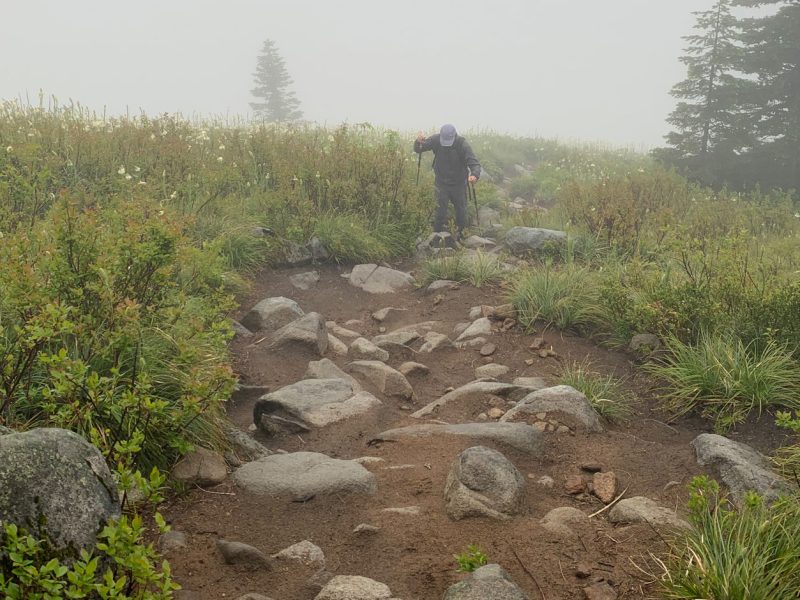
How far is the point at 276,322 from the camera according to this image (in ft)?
26.4

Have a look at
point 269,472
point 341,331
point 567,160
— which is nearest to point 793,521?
point 269,472

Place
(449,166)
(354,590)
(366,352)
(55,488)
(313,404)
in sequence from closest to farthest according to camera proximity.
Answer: (55,488)
(354,590)
(313,404)
(366,352)
(449,166)

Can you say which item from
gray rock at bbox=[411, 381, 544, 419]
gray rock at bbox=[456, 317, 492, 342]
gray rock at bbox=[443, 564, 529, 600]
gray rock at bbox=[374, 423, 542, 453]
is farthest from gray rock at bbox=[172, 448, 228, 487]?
gray rock at bbox=[456, 317, 492, 342]

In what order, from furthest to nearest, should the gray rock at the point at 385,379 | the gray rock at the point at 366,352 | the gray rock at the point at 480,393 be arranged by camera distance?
the gray rock at the point at 366,352 < the gray rock at the point at 385,379 < the gray rock at the point at 480,393

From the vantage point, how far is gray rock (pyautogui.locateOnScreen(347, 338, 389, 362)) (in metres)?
7.48

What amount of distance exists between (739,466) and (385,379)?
318 cm

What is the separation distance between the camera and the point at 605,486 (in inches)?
176

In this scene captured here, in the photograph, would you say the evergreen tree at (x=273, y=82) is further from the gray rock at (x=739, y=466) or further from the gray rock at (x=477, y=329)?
the gray rock at (x=739, y=466)

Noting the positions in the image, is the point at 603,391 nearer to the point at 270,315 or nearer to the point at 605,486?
the point at 605,486

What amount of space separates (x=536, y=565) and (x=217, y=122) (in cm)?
1338

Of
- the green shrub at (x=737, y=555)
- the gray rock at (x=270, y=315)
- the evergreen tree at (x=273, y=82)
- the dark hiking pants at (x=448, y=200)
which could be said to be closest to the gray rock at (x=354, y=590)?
the green shrub at (x=737, y=555)

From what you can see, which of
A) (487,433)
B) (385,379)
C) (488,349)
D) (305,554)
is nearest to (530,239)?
(488,349)

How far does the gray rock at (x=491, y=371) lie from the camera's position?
7.14m

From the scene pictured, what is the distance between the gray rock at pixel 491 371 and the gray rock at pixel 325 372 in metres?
1.31
